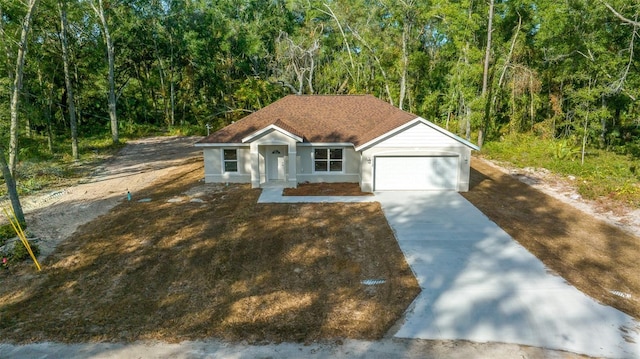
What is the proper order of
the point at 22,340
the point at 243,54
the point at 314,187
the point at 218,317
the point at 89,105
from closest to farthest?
the point at 22,340 < the point at 218,317 < the point at 314,187 < the point at 243,54 < the point at 89,105

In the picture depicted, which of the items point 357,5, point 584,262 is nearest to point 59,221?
point 584,262

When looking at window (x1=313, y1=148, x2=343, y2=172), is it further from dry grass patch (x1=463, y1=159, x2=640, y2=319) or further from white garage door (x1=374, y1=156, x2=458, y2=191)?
dry grass patch (x1=463, y1=159, x2=640, y2=319)

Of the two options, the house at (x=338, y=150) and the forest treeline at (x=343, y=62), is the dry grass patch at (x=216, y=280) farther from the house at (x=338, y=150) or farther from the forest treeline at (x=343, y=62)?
the forest treeline at (x=343, y=62)

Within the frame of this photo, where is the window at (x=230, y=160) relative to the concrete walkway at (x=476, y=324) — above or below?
above

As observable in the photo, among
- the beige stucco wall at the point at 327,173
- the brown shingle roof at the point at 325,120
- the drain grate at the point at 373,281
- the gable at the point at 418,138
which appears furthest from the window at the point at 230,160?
the drain grate at the point at 373,281

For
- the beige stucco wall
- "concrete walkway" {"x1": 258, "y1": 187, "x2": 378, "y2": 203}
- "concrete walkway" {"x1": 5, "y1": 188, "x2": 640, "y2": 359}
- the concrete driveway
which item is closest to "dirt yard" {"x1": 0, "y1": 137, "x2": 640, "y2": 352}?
"concrete walkway" {"x1": 5, "y1": 188, "x2": 640, "y2": 359}

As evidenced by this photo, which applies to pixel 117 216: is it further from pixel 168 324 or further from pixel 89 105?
pixel 89 105
